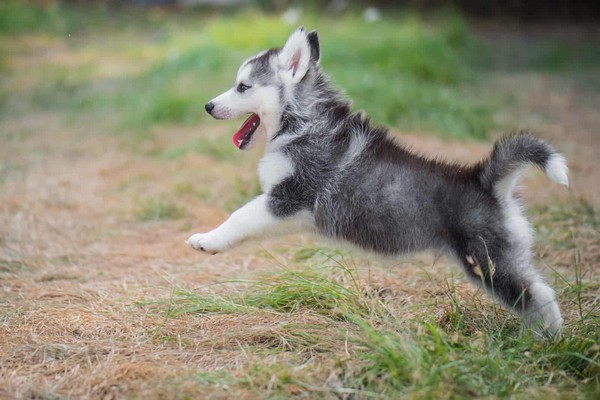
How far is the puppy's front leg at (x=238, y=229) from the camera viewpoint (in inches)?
150

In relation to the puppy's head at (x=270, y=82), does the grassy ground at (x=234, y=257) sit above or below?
below

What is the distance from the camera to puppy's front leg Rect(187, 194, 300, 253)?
12.5ft

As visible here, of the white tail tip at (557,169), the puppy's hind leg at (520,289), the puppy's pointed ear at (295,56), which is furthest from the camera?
the puppy's pointed ear at (295,56)

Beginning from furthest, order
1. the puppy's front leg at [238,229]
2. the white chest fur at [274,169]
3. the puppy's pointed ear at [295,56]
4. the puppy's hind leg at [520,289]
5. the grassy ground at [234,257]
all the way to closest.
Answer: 1. the puppy's pointed ear at [295,56]
2. the white chest fur at [274,169]
3. the puppy's front leg at [238,229]
4. the puppy's hind leg at [520,289]
5. the grassy ground at [234,257]

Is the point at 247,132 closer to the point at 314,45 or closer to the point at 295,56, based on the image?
the point at 295,56

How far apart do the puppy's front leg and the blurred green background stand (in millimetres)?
4766

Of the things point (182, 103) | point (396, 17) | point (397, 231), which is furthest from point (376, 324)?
point (396, 17)

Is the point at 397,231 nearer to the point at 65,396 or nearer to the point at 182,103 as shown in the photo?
the point at 65,396

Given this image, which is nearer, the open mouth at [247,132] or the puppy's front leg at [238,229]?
the puppy's front leg at [238,229]

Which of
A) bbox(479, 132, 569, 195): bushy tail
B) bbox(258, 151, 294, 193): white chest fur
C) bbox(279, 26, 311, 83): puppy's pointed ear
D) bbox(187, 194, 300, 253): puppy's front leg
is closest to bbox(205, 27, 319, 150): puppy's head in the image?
bbox(279, 26, 311, 83): puppy's pointed ear

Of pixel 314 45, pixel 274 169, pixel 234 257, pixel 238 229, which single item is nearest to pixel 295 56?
pixel 314 45

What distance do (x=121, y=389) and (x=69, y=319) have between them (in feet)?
3.06

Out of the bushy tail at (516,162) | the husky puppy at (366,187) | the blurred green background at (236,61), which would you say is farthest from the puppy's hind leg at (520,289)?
the blurred green background at (236,61)

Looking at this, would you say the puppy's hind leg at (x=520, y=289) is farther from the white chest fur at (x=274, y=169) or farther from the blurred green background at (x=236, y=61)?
the blurred green background at (x=236, y=61)
